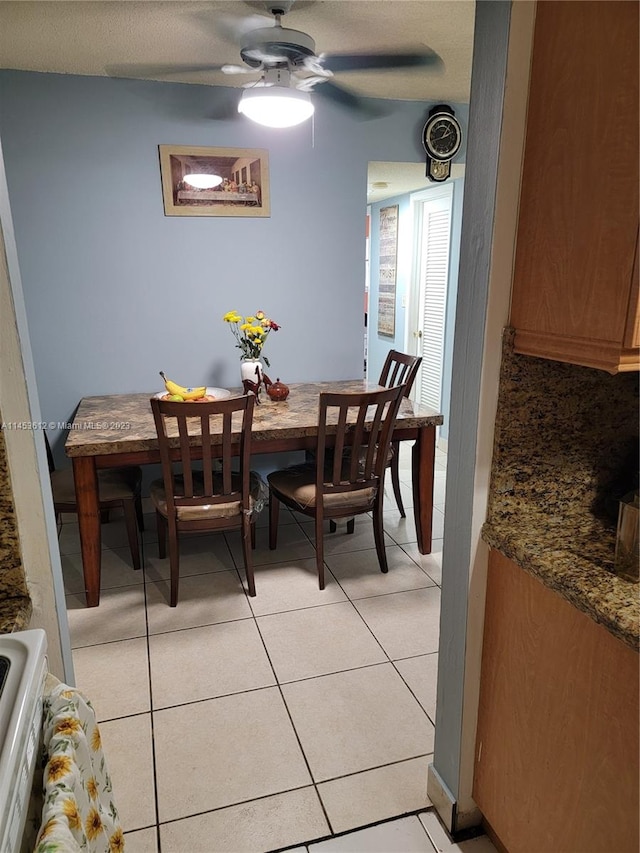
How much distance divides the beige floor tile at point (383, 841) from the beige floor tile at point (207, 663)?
0.64 metres

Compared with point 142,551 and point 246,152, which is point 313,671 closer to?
point 142,551

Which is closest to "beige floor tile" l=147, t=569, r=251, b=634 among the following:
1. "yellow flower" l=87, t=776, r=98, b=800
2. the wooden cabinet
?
the wooden cabinet

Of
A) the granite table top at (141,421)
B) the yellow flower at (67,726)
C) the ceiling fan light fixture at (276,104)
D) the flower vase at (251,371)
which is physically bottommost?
the granite table top at (141,421)

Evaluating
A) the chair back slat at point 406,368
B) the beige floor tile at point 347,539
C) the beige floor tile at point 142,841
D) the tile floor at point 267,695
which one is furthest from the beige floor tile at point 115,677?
the chair back slat at point 406,368

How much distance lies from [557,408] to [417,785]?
1178 millimetres

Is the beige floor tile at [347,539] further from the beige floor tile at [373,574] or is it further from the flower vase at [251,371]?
the flower vase at [251,371]

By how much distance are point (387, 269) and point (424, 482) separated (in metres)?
3.16

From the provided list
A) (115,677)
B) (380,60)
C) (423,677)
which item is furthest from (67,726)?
(380,60)

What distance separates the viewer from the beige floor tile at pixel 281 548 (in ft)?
9.75

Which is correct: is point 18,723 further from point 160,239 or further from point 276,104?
point 160,239

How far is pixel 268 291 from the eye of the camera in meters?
3.60

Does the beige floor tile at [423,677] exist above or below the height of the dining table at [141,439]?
below

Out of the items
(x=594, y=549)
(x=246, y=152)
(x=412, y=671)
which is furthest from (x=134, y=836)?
(x=246, y=152)

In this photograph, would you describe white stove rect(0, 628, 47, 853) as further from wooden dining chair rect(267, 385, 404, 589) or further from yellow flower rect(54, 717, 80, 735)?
wooden dining chair rect(267, 385, 404, 589)
